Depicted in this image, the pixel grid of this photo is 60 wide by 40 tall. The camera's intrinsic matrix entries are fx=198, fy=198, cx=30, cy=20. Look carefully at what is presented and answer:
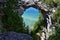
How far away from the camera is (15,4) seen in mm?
9203

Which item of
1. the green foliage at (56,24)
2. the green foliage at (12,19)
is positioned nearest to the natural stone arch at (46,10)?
the green foliage at (56,24)

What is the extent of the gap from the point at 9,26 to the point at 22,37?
5411 mm

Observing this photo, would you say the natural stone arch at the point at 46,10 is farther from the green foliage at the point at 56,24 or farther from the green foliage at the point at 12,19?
the green foliage at the point at 12,19

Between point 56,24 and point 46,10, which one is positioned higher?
point 46,10

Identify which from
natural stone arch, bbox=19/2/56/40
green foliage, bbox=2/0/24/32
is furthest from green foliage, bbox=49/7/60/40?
green foliage, bbox=2/0/24/32

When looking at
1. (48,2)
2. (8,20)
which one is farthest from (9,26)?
(48,2)

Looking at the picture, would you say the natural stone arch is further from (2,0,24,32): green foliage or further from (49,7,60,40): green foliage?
(2,0,24,32): green foliage

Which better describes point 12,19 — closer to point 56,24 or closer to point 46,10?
point 56,24

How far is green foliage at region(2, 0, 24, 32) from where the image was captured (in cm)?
819

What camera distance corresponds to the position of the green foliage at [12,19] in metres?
8.19

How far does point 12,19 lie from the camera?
841cm

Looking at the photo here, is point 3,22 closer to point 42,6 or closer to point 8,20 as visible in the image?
point 8,20

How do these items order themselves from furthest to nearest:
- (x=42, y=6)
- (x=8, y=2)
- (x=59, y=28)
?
(x=42, y=6), (x=59, y=28), (x=8, y=2)

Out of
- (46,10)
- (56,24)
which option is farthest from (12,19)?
(46,10)
